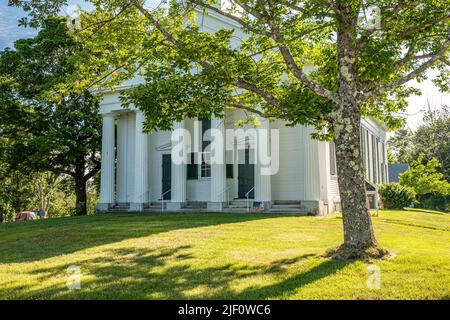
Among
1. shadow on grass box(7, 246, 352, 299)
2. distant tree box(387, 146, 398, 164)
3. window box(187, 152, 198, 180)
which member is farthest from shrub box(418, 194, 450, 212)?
shadow on grass box(7, 246, 352, 299)

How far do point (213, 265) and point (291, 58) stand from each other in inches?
175


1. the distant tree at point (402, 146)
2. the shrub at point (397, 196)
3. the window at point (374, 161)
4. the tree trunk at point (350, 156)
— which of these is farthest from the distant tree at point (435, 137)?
the tree trunk at point (350, 156)

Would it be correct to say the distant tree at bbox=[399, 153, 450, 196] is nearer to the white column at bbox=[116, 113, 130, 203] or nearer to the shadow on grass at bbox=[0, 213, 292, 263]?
the shadow on grass at bbox=[0, 213, 292, 263]

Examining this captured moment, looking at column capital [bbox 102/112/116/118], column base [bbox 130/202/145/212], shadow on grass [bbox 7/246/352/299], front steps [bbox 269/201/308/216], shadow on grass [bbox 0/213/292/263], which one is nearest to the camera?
shadow on grass [bbox 7/246/352/299]

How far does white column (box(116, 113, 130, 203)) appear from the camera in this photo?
75.5ft

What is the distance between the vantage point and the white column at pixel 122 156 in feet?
75.5

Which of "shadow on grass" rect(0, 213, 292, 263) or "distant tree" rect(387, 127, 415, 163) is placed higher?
"distant tree" rect(387, 127, 415, 163)

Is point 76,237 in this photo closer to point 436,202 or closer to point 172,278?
point 172,278

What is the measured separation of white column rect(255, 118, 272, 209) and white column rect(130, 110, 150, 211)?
624 cm

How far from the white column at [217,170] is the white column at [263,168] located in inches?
66.2

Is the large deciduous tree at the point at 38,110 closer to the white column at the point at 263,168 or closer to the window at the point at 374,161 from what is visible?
the white column at the point at 263,168

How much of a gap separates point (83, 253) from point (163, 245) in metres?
1.85
